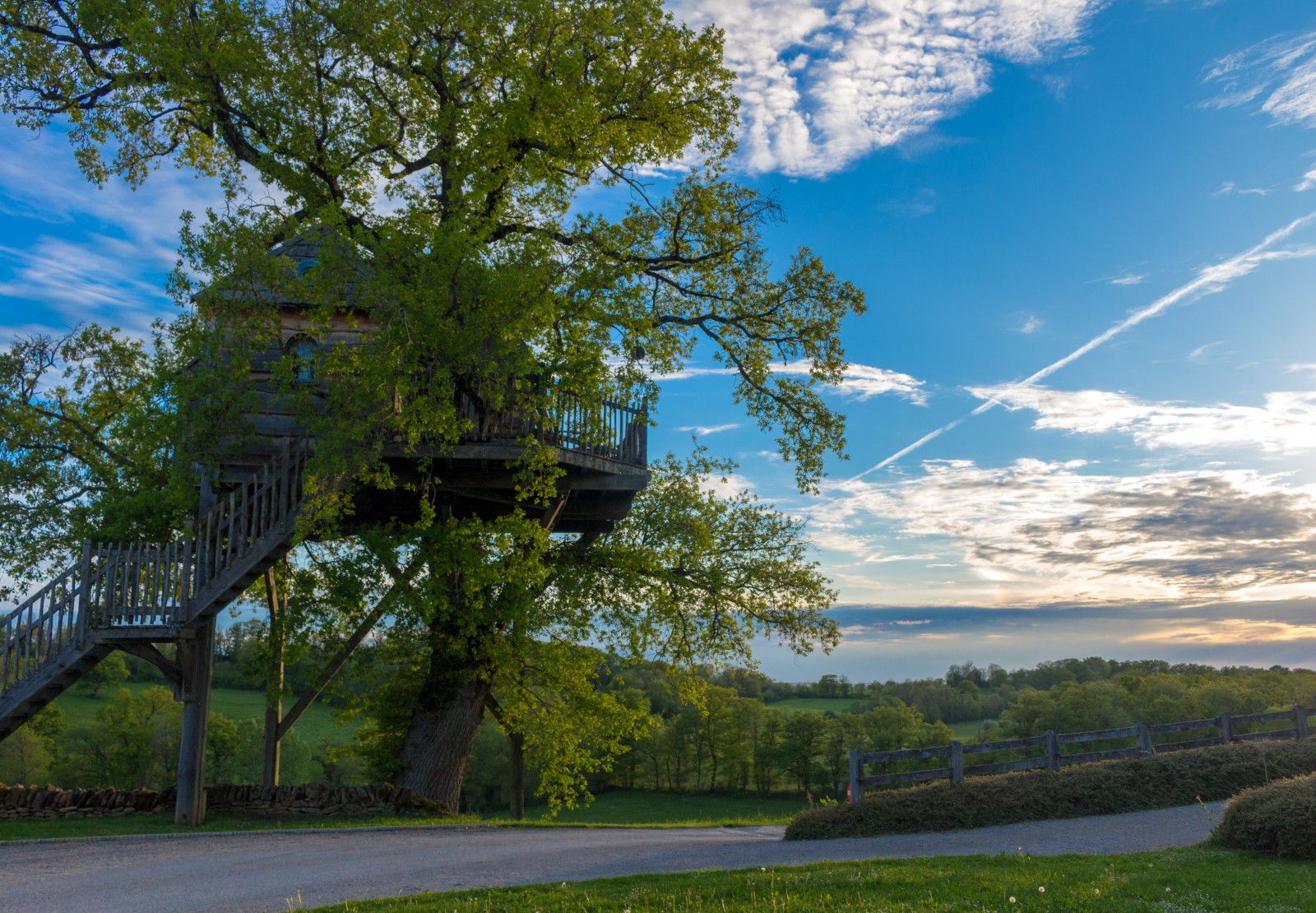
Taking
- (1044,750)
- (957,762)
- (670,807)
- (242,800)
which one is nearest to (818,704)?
(670,807)

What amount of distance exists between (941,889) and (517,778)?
19379 millimetres

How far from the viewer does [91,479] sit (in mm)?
21969

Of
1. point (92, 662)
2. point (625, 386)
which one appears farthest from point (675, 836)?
point (92, 662)

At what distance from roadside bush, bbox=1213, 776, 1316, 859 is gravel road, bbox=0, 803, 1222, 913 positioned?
89 cm

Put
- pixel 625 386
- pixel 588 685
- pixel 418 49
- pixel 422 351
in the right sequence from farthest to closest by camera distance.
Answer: pixel 588 685 → pixel 418 49 → pixel 625 386 → pixel 422 351

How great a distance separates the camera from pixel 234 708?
63969mm

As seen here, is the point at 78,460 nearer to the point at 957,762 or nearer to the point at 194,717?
the point at 194,717

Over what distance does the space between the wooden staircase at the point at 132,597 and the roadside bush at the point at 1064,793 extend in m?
11.1

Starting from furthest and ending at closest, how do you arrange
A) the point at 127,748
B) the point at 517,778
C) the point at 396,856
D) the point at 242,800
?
1. the point at 127,748
2. the point at 517,778
3. the point at 242,800
4. the point at 396,856

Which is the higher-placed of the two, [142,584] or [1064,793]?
[142,584]

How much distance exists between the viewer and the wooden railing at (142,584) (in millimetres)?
16328

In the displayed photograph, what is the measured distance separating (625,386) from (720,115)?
23.8 ft

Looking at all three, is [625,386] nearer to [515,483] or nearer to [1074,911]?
[515,483]

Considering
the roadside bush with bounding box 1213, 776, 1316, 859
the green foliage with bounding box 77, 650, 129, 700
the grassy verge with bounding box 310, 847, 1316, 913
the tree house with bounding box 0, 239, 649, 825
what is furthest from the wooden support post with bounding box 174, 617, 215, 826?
the green foliage with bounding box 77, 650, 129, 700
